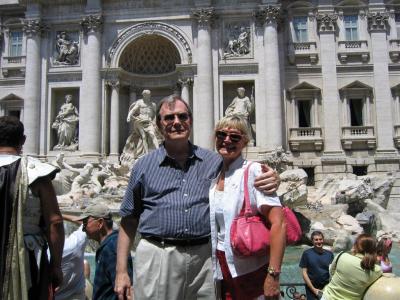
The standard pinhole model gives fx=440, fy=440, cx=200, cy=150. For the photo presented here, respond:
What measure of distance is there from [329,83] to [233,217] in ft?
72.3

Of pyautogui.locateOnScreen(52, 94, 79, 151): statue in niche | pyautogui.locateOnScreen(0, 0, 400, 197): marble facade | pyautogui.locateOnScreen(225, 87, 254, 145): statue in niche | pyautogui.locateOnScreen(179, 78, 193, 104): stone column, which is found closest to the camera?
pyautogui.locateOnScreen(225, 87, 254, 145): statue in niche

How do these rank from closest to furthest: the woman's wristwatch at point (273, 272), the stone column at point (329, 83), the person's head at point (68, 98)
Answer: the woman's wristwatch at point (273, 272), the stone column at point (329, 83), the person's head at point (68, 98)

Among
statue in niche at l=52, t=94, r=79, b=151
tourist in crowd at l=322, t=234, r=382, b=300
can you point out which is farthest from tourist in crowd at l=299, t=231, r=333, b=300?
statue in niche at l=52, t=94, r=79, b=151

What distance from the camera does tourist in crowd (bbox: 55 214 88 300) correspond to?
4.83m

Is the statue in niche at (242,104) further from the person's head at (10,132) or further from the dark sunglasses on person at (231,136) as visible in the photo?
the person's head at (10,132)

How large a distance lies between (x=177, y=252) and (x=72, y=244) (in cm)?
199

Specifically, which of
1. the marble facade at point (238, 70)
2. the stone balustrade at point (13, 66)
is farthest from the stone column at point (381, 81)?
the stone balustrade at point (13, 66)

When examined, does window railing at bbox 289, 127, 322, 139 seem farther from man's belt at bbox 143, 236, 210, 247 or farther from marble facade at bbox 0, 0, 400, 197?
man's belt at bbox 143, 236, 210, 247

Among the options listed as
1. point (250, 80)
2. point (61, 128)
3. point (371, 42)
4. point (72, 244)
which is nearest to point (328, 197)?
point (250, 80)

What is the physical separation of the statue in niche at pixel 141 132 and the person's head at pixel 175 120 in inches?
729

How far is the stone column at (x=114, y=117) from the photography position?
77.6ft

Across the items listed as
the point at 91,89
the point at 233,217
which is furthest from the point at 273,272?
the point at 91,89

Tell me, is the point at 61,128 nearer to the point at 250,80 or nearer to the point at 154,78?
the point at 154,78

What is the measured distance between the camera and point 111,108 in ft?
78.8
